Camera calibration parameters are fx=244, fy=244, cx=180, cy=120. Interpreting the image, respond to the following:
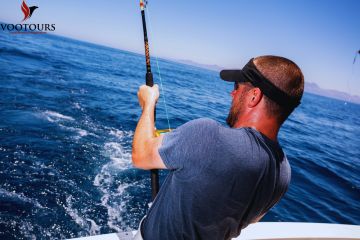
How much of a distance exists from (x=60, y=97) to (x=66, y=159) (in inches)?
217

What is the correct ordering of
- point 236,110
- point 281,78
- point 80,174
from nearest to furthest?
point 281,78, point 236,110, point 80,174

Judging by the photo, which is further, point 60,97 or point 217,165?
point 60,97

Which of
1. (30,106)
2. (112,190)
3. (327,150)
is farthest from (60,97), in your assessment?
(327,150)

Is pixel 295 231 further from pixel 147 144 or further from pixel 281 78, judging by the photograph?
pixel 147 144

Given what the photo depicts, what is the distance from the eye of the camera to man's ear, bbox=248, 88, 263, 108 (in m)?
1.31

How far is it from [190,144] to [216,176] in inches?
7.2

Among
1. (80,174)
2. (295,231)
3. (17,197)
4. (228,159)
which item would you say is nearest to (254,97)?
(228,159)

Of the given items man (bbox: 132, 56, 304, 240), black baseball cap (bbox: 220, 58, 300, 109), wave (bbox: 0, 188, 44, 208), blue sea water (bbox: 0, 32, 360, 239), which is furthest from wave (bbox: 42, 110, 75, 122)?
black baseball cap (bbox: 220, 58, 300, 109)

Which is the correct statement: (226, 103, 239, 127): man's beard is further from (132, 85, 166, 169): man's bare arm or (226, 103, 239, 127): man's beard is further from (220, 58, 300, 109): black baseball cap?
(132, 85, 166, 169): man's bare arm

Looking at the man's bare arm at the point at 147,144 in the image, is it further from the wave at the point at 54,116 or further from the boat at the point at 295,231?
the wave at the point at 54,116

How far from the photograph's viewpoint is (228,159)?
Answer: 1.07m

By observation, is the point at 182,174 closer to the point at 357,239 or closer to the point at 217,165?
the point at 217,165

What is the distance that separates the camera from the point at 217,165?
1080 millimetres

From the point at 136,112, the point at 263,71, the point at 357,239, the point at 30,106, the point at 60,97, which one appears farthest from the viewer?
the point at 136,112
